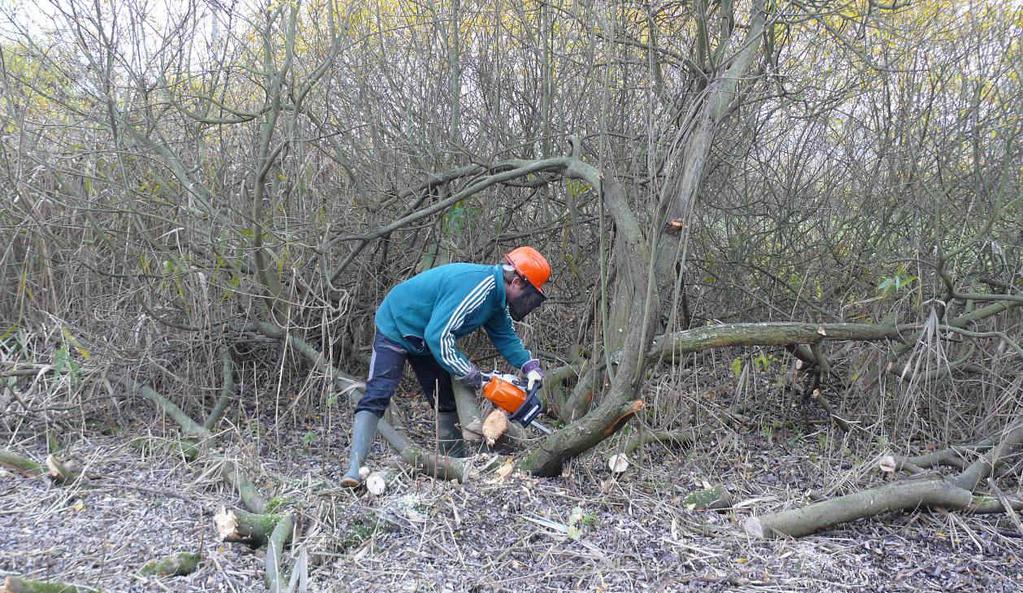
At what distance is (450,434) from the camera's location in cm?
496

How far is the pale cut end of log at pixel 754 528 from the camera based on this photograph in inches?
146

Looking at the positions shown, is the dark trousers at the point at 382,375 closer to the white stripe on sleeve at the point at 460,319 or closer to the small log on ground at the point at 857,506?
the white stripe on sleeve at the point at 460,319

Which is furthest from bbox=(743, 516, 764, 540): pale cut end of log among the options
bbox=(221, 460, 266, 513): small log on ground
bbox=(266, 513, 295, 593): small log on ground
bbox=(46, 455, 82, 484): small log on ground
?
bbox=(46, 455, 82, 484): small log on ground

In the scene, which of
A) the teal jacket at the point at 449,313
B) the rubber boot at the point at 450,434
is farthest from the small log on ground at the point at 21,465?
the rubber boot at the point at 450,434

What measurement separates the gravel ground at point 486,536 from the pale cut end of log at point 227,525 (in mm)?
62

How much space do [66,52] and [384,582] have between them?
3960mm

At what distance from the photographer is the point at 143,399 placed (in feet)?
17.1

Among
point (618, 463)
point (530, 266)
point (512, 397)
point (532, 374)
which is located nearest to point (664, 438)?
point (618, 463)

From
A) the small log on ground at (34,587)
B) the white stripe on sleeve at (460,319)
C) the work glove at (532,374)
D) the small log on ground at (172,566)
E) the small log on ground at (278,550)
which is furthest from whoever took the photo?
the work glove at (532,374)

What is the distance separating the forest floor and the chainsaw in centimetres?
35

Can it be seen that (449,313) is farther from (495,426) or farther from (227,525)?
(227,525)

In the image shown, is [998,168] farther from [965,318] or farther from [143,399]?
[143,399]

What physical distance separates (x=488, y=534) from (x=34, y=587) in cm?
182

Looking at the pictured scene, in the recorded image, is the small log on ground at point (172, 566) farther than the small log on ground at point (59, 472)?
No
